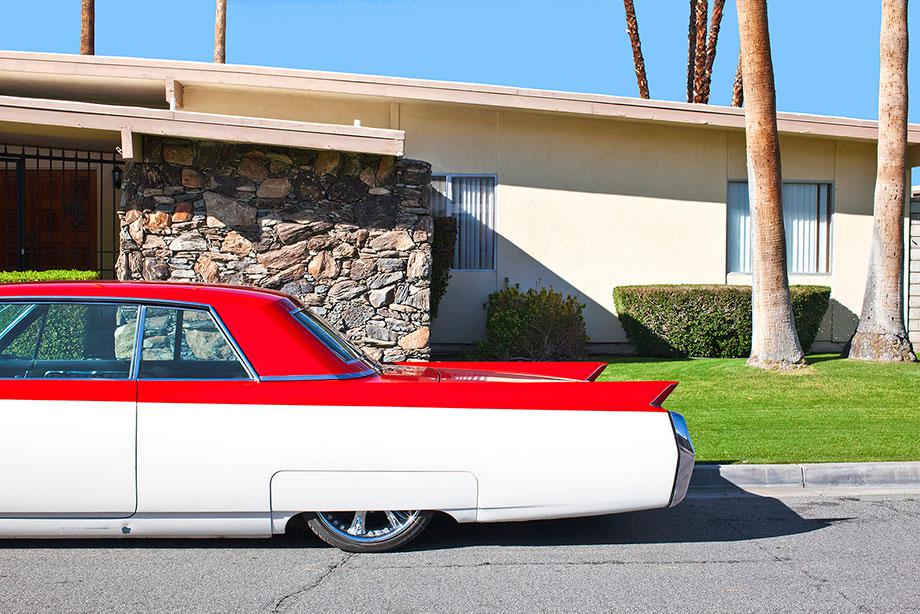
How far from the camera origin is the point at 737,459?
8.09m

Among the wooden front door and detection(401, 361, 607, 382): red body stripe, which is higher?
the wooden front door

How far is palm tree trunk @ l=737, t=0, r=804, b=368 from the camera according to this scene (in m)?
13.0

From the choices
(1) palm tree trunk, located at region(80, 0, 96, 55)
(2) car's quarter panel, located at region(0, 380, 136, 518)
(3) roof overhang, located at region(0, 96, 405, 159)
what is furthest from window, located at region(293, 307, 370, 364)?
(1) palm tree trunk, located at region(80, 0, 96, 55)

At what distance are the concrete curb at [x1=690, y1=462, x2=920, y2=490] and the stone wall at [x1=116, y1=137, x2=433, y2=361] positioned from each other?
584 centimetres

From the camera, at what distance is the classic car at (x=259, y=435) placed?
541cm

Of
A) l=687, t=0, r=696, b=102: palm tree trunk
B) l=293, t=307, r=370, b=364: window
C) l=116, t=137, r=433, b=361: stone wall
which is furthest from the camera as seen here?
l=687, t=0, r=696, b=102: palm tree trunk

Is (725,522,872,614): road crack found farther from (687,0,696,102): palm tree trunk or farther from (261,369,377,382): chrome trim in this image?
(687,0,696,102): palm tree trunk

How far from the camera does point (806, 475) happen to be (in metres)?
7.77

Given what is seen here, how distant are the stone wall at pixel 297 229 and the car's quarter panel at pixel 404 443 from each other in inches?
283

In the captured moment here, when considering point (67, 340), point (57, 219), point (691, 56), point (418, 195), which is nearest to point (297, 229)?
point (418, 195)

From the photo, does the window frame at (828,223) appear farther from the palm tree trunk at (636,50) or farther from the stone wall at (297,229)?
the palm tree trunk at (636,50)

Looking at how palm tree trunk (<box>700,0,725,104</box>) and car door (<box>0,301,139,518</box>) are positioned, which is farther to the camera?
palm tree trunk (<box>700,0,725,104</box>)

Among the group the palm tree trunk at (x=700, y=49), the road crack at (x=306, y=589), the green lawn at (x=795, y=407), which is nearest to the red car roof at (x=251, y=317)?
the road crack at (x=306, y=589)

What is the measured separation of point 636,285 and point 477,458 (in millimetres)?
11182
